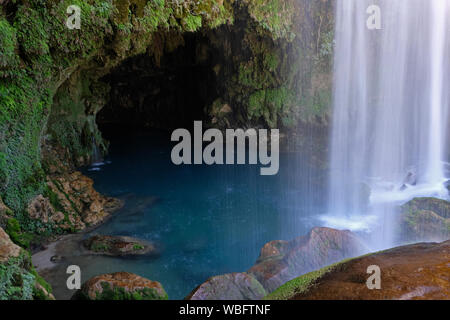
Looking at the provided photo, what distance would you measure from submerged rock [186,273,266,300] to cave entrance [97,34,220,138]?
14912 mm

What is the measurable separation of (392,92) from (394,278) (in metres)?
14.8

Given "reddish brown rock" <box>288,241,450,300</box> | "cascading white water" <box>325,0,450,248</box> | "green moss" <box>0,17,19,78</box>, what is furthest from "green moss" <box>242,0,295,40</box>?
"reddish brown rock" <box>288,241,450,300</box>

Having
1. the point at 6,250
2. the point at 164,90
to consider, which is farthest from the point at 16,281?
the point at 164,90

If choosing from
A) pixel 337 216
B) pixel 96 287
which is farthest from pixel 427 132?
pixel 96 287

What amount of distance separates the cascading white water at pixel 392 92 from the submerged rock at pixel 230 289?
994cm

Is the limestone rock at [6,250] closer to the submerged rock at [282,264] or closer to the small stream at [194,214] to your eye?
the small stream at [194,214]

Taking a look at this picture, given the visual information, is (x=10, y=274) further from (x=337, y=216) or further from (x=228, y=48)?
(x=228, y=48)

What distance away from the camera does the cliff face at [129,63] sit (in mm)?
7746

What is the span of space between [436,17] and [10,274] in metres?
18.3

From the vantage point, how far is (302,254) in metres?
6.28

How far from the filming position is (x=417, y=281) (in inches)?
147

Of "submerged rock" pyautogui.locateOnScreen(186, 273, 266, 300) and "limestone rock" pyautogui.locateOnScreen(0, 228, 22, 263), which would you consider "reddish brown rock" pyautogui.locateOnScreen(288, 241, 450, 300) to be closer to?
"submerged rock" pyautogui.locateOnScreen(186, 273, 266, 300)

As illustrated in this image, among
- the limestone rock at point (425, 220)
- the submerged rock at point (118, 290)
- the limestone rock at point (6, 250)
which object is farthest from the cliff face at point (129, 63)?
the limestone rock at point (425, 220)

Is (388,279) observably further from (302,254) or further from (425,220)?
(425,220)
